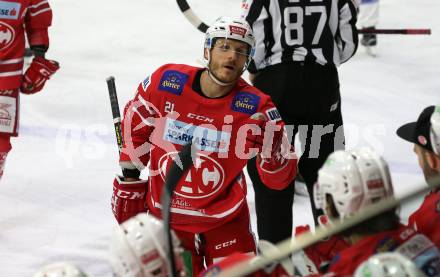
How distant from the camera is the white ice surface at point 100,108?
4.64 metres

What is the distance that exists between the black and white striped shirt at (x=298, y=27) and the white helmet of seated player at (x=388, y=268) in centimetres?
218

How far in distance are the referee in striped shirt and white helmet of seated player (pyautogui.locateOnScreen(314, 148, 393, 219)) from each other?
157cm

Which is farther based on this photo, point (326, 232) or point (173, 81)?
point (173, 81)

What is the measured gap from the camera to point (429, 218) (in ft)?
8.75

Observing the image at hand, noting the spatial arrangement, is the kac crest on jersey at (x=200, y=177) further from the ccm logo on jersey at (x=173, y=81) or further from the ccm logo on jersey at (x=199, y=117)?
the ccm logo on jersey at (x=173, y=81)

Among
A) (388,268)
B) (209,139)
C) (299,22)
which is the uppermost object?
(388,268)

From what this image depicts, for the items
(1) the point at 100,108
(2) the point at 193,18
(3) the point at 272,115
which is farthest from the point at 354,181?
(1) the point at 100,108

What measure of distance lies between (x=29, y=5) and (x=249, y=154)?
4.95ft

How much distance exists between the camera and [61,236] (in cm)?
459

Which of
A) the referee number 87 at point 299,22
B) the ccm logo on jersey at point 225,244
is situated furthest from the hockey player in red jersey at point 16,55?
the ccm logo on jersey at point 225,244

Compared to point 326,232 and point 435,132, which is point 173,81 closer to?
point 435,132

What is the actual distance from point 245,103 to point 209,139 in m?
0.19

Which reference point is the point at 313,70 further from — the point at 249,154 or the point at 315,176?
the point at 249,154

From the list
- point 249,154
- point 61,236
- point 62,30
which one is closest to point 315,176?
point 249,154
